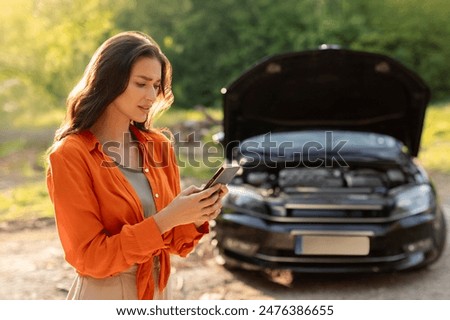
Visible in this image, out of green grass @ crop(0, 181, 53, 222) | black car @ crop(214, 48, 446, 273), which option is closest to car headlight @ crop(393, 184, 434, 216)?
black car @ crop(214, 48, 446, 273)

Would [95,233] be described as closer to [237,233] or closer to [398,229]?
[237,233]

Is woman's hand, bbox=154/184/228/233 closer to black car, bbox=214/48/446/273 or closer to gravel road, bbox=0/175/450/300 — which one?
black car, bbox=214/48/446/273

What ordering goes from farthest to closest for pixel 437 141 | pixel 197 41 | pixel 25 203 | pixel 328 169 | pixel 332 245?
pixel 197 41
pixel 437 141
pixel 25 203
pixel 328 169
pixel 332 245

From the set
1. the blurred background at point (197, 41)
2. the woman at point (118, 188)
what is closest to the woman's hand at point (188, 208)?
the woman at point (118, 188)

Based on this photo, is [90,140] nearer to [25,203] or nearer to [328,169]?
[328,169]

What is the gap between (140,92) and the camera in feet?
4.83

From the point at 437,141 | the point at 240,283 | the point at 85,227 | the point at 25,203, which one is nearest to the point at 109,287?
the point at 85,227

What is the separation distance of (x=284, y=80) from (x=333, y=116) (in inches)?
24.7

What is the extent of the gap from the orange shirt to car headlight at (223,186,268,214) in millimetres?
2186

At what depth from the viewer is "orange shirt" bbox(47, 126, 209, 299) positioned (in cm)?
138

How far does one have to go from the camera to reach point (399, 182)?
387cm

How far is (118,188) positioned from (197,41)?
15.3 metres

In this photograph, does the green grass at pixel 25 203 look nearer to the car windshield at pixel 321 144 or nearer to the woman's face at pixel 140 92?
the car windshield at pixel 321 144
